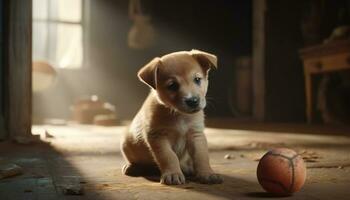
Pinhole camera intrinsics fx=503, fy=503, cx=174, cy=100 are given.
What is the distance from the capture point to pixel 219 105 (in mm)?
10000

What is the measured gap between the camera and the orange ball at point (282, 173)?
2039 mm

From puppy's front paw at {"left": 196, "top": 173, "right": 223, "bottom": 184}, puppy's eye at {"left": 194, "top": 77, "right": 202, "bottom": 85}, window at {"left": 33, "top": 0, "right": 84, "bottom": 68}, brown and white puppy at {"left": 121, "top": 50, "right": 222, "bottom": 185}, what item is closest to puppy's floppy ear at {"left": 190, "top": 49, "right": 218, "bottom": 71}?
brown and white puppy at {"left": 121, "top": 50, "right": 222, "bottom": 185}

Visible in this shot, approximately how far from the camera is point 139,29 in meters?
9.21

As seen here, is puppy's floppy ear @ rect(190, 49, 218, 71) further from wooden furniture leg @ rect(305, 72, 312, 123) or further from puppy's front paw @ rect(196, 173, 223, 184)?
wooden furniture leg @ rect(305, 72, 312, 123)

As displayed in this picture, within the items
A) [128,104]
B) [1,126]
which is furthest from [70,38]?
[1,126]

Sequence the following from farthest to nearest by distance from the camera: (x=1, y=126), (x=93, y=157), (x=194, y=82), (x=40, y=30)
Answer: (x=40, y=30), (x=1, y=126), (x=93, y=157), (x=194, y=82)

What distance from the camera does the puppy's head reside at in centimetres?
241

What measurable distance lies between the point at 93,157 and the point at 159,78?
3.88 feet

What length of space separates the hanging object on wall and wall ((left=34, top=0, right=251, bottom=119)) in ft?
0.83

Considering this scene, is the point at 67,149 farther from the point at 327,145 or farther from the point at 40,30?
the point at 40,30

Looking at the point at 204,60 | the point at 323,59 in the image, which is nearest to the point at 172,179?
the point at 204,60

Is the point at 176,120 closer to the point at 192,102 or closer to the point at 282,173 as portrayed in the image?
the point at 192,102

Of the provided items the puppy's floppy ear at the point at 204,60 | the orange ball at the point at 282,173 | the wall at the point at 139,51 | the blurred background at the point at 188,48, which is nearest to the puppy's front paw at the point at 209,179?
the orange ball at the point at 282,173

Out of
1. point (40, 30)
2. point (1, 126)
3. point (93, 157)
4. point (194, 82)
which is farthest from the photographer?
point (40, 30)
